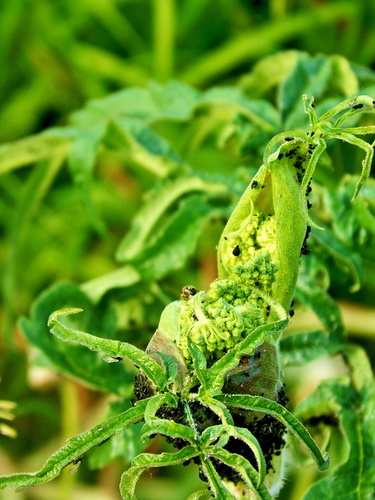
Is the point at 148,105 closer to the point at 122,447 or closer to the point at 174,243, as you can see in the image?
the point at 174,243

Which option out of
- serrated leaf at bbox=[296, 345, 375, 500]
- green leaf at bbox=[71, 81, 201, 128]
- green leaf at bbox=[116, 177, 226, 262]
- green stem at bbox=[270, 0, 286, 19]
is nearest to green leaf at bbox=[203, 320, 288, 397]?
serrated leaf at bbox=[296, 345, 375, 500]

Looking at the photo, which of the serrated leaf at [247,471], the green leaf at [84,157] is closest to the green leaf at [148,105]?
the green leaf at [84,157]

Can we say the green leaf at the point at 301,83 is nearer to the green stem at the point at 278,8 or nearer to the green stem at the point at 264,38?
the green stem at the point at 264,38

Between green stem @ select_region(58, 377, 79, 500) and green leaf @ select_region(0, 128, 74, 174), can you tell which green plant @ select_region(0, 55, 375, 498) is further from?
green stem @ select_region(58, 377, 79, 500)

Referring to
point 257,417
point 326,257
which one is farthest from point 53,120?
point 257,417

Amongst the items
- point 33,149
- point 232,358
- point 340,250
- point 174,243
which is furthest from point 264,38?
point 232,358
